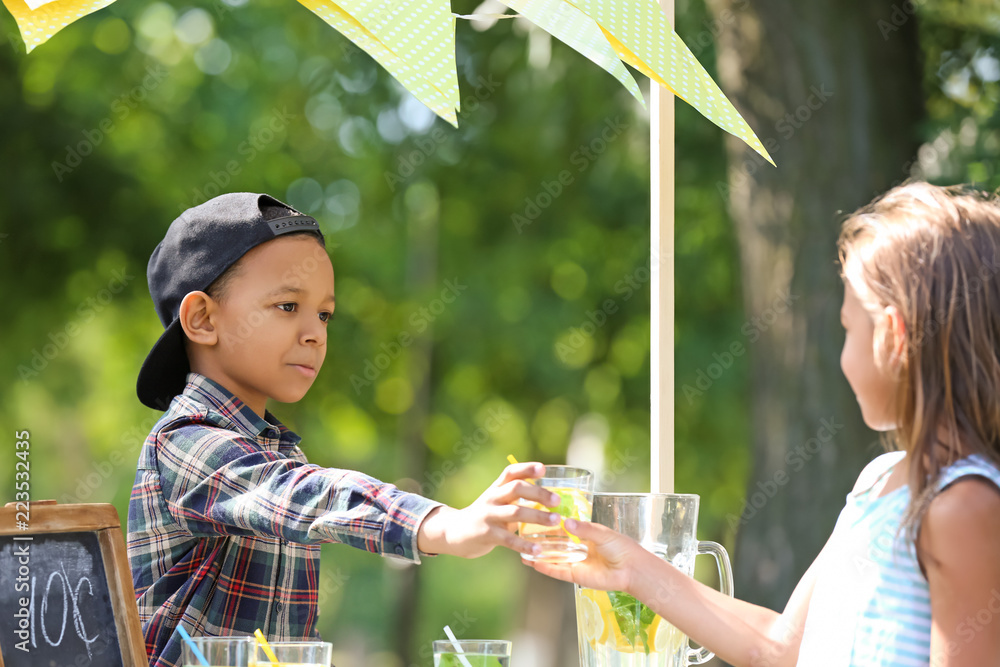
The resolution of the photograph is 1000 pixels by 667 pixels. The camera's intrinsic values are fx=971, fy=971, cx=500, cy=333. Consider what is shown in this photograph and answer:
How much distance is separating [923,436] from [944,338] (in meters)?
0.09

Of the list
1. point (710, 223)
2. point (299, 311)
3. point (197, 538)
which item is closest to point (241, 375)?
point (299, 311)

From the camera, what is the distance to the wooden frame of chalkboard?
0.89 m

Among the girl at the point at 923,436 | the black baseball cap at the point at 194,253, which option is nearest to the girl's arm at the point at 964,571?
the girl at the point at 923,436

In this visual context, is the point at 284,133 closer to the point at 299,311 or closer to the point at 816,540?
the point at 816,540

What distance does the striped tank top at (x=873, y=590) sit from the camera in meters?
0.86

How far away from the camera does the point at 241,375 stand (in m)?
1.27

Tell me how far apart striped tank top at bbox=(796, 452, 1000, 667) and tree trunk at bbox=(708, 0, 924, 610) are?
2304mm

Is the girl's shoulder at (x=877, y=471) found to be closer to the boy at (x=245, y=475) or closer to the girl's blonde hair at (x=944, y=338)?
the girl's blonde hair at (x=944, y=338)

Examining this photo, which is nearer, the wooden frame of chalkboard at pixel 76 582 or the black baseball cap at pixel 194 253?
the wooden frame of chalkboard at pixel 76 582

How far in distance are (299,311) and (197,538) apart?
31cm

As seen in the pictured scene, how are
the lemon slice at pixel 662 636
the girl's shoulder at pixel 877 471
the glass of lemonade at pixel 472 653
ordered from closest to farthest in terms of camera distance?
the glass of lemonade at pixel 472 653 < the girl's shoulder at pixel 877 471 < the lemon slice at pixel 662 636

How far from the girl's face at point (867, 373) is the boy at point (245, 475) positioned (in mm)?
314

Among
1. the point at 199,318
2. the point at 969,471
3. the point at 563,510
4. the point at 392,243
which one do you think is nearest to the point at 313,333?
the point at 199,318

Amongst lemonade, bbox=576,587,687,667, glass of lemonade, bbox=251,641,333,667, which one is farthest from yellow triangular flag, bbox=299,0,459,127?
lemonade, bbox=576,587,687,667
